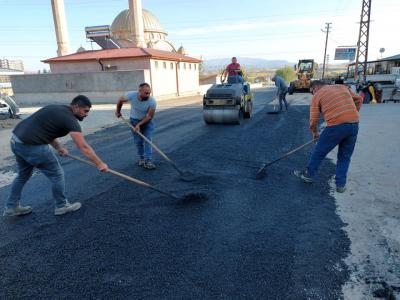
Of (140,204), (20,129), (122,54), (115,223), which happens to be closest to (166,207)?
(140,204)

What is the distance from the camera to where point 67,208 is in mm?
3779

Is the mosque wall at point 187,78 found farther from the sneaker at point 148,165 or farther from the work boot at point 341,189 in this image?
the work boot at point 341,189

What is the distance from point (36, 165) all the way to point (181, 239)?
194 centimetres

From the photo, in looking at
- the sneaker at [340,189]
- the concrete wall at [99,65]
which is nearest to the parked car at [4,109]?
the concrete wall at [99,65]

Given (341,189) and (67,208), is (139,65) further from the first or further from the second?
(341,189)

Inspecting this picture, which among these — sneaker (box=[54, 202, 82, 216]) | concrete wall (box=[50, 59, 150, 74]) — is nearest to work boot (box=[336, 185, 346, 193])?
sneaker (box=[54, 202, 82, 216])

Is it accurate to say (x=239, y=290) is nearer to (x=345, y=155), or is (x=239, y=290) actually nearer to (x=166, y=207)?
(x=166, y=207)

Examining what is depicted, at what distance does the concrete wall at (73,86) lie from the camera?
1977 centimetres

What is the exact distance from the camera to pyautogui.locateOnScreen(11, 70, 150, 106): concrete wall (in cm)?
1977

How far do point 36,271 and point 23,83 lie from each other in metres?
23.2

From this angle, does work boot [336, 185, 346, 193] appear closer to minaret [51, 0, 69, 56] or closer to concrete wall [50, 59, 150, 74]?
concrete wall [50, 59, 150, 74]

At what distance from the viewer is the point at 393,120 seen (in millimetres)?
10086

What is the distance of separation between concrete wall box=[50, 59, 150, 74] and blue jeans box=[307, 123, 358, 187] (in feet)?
61.9

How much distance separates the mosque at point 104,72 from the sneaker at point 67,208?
1655 centimetres
